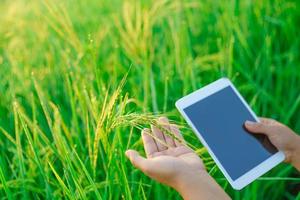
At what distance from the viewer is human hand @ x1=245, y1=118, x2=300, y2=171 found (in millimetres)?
1517

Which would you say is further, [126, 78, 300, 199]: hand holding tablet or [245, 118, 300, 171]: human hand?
[245, 118, 300, 171]: human hand

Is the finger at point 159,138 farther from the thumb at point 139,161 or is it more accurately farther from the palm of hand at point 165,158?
the thumb at point 139,161

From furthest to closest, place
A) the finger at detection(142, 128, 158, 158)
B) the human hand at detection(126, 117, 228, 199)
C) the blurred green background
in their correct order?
the blurred green background < the finger at detection(142, 128, 158, 158) < the human hand at detection(126, 117, 228, 199)

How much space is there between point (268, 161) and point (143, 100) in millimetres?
567

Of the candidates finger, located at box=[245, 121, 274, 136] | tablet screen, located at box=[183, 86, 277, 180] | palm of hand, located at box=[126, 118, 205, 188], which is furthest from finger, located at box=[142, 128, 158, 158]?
finger, located at box=[245, 121, 274, 136]

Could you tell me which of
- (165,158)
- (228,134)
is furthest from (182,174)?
(228,134)

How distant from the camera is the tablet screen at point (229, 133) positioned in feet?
4.67

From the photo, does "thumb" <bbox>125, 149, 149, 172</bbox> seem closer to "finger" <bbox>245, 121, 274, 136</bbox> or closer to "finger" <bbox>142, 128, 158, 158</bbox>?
"finger" <bbox>142, 128, 158, 158</bbox>

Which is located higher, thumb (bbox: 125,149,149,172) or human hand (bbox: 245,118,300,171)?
thumb (bbox: 125,149,149,172)

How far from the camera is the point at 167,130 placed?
1280mm

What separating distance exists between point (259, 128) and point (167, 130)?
13.4 inches

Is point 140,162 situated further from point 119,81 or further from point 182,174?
point 119,81

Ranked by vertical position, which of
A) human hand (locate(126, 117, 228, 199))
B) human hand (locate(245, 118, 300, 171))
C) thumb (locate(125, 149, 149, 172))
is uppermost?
thumb (locate(125, 149, 149, 172))

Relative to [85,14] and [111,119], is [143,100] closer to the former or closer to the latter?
[111,119]
